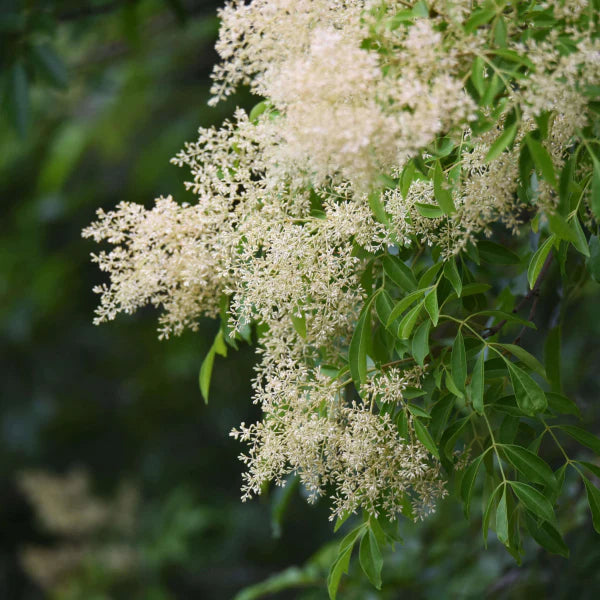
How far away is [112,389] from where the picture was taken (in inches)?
221

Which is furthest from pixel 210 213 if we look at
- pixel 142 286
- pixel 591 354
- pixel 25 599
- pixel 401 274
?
pixel 25 599

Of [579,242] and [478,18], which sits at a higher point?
[478,18]

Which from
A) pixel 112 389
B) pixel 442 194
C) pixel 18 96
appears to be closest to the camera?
pixel 442 194

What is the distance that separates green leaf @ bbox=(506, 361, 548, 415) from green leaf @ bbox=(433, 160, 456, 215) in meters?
0.28

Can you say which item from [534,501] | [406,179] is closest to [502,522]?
[534,501]

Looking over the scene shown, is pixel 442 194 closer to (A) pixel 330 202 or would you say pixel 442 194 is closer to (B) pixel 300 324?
(A) pixel 330 202

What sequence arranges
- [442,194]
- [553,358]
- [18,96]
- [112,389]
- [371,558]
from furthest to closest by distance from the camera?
[112,389], [18,96], [553,358], [371,558], [442,194]

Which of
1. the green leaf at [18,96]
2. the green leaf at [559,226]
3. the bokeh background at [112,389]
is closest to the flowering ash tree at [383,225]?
the green leaf at [559,226]

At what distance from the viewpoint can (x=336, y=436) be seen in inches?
41.9

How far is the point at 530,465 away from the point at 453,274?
294 millimetres

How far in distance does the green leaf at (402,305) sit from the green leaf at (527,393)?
17 cm

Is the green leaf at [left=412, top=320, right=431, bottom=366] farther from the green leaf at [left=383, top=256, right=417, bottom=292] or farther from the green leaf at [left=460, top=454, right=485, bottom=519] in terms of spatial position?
the green leaf at [left=460, top=454, right=485, bottom=519]

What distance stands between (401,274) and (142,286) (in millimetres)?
410

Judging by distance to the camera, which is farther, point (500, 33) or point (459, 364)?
point (459, 364)
